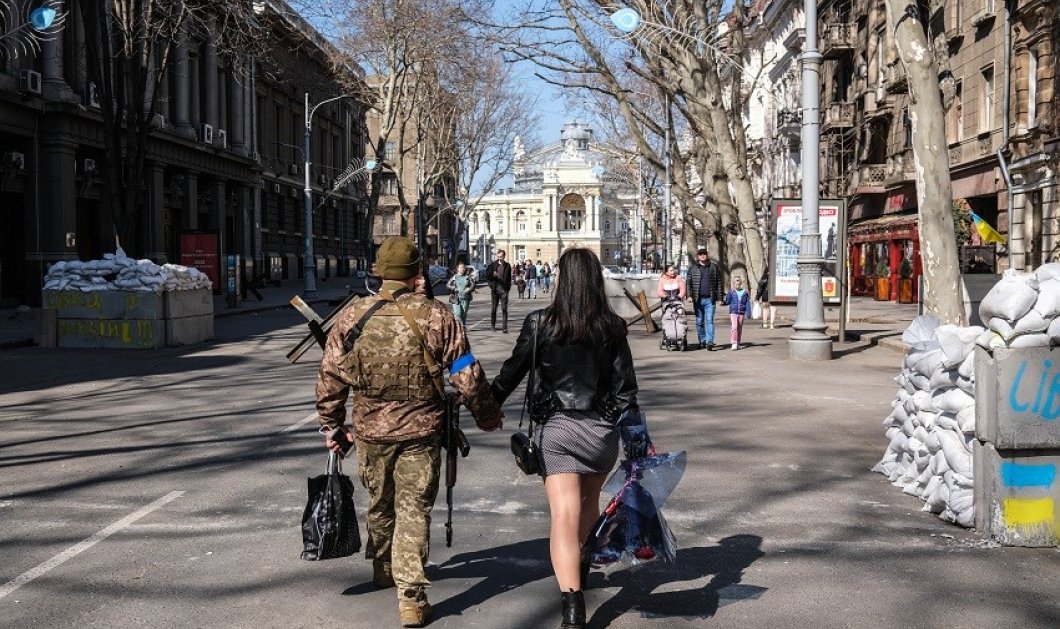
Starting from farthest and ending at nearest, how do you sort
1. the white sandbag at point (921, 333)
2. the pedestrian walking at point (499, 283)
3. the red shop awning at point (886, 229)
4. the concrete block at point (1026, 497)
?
the red shop awning at point (886, 229), the pedestrian walking at point (499, 283), the white sandbag at point (921, 333), the concrete block at point (1026, 497)

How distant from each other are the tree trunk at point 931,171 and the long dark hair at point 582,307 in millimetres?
10678

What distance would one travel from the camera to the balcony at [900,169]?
36.8 meters

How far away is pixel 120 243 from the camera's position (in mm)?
23141

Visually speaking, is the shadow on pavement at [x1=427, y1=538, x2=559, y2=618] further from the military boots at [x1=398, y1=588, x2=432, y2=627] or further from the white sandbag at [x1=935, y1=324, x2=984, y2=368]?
the white sandbag at [x1=935, y1=324, x2=984, y2=368]

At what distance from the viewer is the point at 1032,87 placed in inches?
1056

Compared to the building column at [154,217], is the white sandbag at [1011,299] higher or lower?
lower

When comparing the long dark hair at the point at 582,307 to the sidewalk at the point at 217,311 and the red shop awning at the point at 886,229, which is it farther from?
the red shop awning at the point at 886,229

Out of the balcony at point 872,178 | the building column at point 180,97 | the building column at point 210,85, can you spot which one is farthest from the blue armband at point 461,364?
the building column at point 210,85

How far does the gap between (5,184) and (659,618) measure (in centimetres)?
2754

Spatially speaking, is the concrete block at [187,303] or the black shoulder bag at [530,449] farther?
the concrete block at [187,303]

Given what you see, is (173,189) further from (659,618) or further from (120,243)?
(659,618)

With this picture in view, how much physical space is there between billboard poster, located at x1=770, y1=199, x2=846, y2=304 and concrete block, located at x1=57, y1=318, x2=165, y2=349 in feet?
38.8

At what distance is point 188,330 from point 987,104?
21.9 meters

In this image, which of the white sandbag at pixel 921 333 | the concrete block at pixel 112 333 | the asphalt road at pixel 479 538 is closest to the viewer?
the asphalt road at pixel 479 538
